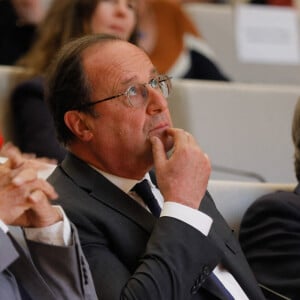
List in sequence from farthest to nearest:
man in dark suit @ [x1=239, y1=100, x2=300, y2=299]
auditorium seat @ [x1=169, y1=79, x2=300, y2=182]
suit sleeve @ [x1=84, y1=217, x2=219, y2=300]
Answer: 1. auditorium seat @ [x1=169, y1=79, x2=300, y2=182]
2. man in dark suit @ [x1=239, y1=100, x2=300, y2=299]
3. suit sleeve @ [x1=84, y1=217, x2=219, y2=300]

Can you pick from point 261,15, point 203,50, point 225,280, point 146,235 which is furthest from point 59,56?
point 261,15

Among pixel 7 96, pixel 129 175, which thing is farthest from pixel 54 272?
pixel 7 96

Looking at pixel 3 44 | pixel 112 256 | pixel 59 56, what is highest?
pixel 59 56

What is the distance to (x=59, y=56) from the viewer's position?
147 cm

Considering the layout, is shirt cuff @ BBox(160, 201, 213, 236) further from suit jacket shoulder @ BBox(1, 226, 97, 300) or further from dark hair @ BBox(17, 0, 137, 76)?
dark hair @ BBox(17, 0, 137, 76)

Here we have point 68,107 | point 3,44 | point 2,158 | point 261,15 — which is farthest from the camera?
point 261,15

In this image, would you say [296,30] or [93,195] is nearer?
[93,195]

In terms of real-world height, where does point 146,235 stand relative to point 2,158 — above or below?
below

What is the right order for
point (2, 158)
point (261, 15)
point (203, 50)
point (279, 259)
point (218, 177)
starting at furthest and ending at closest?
point (261, 15) < point (203, 50) < point (218, 177) < point (279, 259) < point (2, 158)

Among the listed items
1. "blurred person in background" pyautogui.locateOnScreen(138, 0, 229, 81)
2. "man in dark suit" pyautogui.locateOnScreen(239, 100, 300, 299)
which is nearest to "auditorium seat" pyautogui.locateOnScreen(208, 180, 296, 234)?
"man in dark suit" pyautogui.locateOnScreen(239, 100, 300, 299)

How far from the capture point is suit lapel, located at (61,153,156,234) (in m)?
1.39

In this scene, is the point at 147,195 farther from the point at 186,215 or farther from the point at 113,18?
the point at 113,18

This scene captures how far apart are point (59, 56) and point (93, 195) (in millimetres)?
275

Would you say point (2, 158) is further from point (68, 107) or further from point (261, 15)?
point (261, 15)
